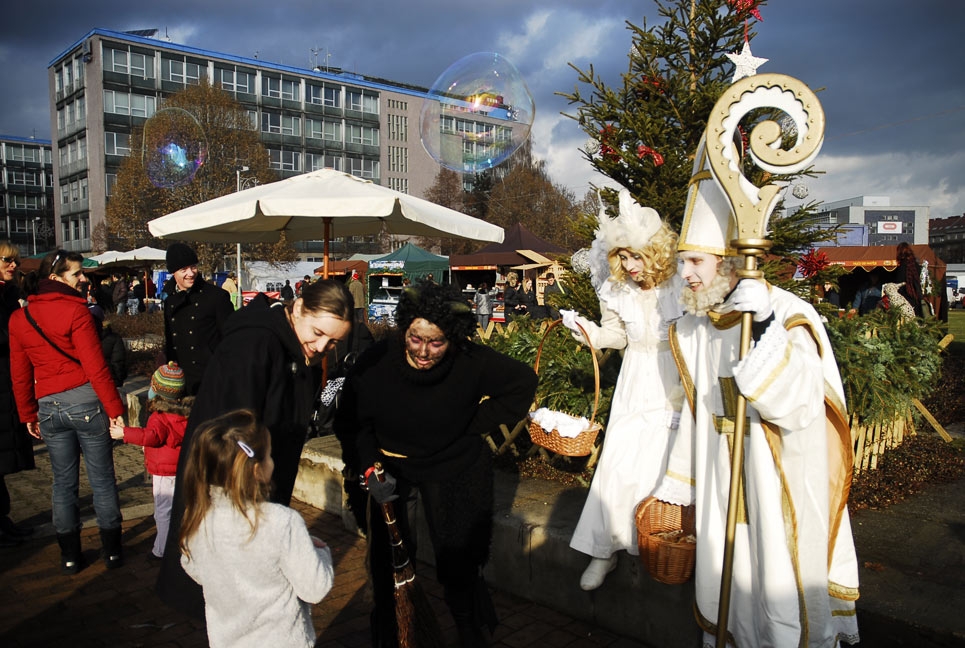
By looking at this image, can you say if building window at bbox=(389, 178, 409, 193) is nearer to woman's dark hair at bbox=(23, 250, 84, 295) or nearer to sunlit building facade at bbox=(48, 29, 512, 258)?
sunlit building facade at bbox=(48, 29, 512, 258)

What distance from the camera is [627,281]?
380cm

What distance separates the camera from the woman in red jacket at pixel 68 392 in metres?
4.43

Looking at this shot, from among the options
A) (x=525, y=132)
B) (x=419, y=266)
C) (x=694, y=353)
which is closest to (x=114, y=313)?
(x=419, y=266)

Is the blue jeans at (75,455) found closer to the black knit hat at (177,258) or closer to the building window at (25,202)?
the black knit hat at (177,258)

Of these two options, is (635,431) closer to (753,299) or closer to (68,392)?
(753,299)

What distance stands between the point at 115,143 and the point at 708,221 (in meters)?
66.9

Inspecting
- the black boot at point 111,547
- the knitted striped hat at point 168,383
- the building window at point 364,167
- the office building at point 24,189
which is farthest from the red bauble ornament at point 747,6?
the office building at point 24,189

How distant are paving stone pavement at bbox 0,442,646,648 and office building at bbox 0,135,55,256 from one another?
10799 centimetres

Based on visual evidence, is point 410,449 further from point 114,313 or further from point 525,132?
point 114,313

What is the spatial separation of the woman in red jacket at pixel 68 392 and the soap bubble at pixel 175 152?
8.67m

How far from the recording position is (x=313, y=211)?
20.0 ft

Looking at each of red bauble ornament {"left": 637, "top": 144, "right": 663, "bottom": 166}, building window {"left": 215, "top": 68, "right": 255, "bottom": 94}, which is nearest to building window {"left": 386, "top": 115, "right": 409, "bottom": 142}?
building window {"left": 215, "top": 68, "right": 255, "bottom": 94}

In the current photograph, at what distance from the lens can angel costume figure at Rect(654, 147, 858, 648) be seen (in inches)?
97.0

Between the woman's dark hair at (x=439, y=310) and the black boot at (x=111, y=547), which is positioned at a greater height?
the woman's dark hair at (x=439, y=310)
